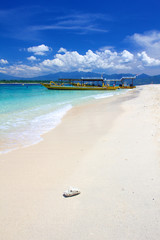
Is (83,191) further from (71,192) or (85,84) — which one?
(85,84)

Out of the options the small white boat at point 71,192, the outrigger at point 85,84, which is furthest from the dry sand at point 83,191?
the outrigger at point 85,84

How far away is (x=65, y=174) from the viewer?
11.7 feet

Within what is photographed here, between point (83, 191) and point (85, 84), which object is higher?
point (85, 84)

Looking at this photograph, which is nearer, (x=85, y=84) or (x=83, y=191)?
(x=83, y=191)

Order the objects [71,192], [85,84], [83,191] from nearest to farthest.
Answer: [71,192]
[83,191]
[85,84]

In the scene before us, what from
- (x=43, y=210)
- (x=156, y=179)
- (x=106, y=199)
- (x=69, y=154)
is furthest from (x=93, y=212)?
(x=69, y=154)

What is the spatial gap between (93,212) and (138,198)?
2.67 ft

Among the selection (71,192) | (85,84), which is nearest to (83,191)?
(71,192)

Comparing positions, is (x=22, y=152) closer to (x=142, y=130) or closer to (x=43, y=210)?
(x=43, y=210)

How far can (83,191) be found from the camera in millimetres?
2941

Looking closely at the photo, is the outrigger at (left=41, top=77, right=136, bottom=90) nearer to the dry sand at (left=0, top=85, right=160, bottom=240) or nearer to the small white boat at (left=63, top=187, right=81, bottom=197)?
the dry sand at (left=0, top=85, right=160, bottom=240)

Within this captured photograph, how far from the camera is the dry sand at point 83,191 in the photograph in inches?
85.5

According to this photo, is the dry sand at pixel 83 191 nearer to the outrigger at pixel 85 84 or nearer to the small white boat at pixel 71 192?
the small white boat at pixel 71 192

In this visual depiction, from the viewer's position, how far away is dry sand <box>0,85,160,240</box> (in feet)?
7.13
